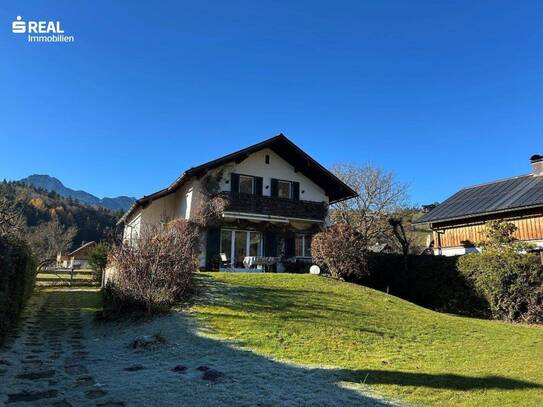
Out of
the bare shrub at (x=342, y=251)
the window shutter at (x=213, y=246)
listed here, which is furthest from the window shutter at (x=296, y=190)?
the bare shrub at (x=342, y=251)

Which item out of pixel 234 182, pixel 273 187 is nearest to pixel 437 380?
pixel 234 182

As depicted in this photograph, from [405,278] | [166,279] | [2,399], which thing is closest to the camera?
[2,399]

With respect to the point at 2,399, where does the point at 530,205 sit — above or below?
above

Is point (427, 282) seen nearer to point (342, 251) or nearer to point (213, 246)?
point (342, 251)

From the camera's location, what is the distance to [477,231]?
26250 millimetres

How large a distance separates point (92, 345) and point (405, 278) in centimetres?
1683

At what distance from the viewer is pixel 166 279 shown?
41.7 feet

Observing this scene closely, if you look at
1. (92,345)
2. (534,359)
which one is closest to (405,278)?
(534,359)

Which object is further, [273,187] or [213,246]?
[273,187]

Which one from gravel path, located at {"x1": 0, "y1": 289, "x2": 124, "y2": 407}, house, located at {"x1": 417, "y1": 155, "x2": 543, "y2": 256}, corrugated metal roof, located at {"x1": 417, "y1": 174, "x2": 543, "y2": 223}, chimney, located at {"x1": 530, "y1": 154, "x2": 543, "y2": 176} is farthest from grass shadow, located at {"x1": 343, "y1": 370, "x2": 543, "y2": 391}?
chimney, located at {"x1": 530, "y1": 154, "x2": 543, "y2": 176}

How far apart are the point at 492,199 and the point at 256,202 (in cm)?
1432

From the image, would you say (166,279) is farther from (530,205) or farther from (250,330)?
(530,205)

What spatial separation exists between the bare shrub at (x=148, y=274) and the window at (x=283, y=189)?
1435 cm

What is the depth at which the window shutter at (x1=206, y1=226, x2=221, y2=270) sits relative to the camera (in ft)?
77.8
